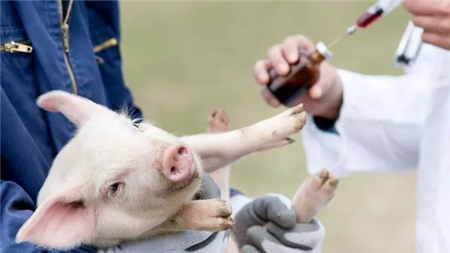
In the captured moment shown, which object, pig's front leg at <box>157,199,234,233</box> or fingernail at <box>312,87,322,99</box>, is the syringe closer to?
fingernail at <box>312,87,322,99</box>

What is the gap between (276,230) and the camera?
1120 millimetres

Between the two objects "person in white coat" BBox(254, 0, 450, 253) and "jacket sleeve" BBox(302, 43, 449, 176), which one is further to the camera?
"jacket sleeve" BBox(302, 43, 449, 176)

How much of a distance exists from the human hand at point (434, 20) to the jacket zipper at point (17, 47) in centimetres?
61

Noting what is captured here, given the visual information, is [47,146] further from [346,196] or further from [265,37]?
[265,37]

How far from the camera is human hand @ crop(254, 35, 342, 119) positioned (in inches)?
52.7

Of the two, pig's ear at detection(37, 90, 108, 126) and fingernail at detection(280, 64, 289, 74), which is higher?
pig's ear at detection(37, 90, 108, 126)

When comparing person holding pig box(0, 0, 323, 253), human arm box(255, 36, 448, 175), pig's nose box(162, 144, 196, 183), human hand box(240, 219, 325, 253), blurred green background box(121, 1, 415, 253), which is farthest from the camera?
blurred green background box(121, 1, 415, 253)

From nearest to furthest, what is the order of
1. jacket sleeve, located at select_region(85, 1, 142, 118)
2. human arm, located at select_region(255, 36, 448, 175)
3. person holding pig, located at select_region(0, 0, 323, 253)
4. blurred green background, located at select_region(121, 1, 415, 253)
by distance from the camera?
person holding pig, located at select_region(0, 0, 323, 253)
jacket sleeve, located at select_region(85, 1, 142, 118)
human arm, located at select_region(255, 36, 448, 175)
blurred green background, located at select_region(121, 1, 415, 253)

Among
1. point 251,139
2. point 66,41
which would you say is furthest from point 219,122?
point 66,41

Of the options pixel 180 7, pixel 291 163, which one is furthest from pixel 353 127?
pixel 180 7

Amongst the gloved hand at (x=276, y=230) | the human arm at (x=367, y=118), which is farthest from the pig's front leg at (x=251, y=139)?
the human arm at (x=367, y=118)

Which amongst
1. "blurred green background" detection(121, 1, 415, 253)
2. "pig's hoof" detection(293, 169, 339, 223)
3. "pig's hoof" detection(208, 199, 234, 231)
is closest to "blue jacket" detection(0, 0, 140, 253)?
"pig's hoof" detection(208, 199, 234, 231)

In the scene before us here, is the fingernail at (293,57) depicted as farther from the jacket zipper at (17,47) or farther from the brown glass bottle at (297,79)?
the jacket zipper at (17,47)

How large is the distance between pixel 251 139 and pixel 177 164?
23cm
